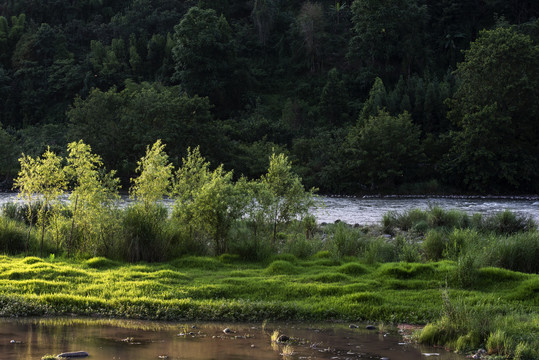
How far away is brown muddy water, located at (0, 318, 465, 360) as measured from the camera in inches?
356

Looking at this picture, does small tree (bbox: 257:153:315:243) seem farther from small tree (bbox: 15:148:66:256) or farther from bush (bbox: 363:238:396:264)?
small tree (bbox: 15:148:66:256)

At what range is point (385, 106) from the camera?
2216 inches

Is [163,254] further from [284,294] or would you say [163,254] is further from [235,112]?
[235,112]

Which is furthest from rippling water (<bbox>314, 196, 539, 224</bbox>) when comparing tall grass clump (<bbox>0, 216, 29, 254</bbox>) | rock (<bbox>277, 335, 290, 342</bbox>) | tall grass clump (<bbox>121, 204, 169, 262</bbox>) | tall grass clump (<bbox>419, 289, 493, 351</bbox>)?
rock (<bbox>277, 335, 290, 342</bbox>)

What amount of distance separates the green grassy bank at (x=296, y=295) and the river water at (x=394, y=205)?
628 inches

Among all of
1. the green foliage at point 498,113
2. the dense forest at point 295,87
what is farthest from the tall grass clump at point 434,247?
the green foliage at point 498,113

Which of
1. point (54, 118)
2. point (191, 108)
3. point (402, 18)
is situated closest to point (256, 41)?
point (402, 18)

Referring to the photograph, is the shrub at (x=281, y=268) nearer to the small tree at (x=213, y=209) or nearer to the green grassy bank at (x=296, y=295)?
the green grassy bank at (x=296, y=295)

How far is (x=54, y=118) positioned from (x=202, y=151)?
2834 cm

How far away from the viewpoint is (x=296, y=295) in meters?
12.2

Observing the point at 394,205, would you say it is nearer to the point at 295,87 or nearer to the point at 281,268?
the point at 281,268

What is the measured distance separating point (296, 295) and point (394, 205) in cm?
2882

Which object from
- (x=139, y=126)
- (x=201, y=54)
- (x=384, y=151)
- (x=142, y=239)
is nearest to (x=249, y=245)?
(x=142, y=239)

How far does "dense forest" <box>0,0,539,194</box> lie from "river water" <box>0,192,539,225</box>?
2.43 meters
